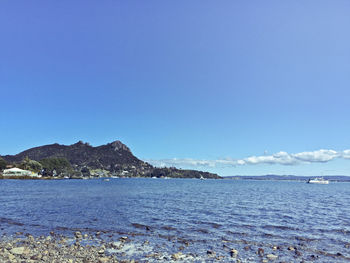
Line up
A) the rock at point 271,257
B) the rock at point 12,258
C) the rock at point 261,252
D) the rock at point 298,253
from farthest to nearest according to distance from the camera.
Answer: the rock at point 298,253, the rock at point 261,252, the rock at point 271,257, the rock at point 12,258

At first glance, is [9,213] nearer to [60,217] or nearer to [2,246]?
[60,217]

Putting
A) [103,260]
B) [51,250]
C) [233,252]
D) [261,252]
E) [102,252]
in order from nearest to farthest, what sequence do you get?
[103,260], [102,252], [51,250], [233,252], [261,252]

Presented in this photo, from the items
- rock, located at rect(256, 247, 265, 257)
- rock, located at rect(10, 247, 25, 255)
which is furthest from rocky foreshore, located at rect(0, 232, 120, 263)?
rock, located at rect(256, 247, 265, 257)

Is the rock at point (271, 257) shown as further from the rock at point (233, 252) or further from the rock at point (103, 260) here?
the rock at point (103, 260)

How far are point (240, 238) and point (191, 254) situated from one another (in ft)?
29.4

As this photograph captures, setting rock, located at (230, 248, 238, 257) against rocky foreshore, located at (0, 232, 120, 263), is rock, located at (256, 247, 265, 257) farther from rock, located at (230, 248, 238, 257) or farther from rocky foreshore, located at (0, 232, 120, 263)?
rocky foreshore, located at (0, 232, 120, 263)

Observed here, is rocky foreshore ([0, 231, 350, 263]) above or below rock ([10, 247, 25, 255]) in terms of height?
below

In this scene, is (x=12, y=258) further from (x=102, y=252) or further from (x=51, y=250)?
(x=102, y=252)

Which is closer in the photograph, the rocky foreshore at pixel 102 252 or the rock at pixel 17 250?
the rocky foreshore at pixel 102 252

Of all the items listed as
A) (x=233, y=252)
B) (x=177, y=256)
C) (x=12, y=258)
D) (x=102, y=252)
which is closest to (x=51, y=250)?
(x=12, y=258)

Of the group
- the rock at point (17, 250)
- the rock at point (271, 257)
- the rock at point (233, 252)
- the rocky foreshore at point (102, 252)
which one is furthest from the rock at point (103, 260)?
the rock at point (271, 257)

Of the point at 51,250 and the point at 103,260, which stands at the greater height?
the point at 103,260

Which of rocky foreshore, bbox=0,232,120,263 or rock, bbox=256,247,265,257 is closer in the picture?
rocky foreshore, bbox=0,232,120,263

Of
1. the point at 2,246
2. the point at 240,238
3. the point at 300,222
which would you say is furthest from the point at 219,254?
the point at 300,222
